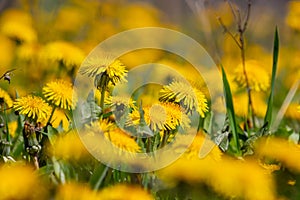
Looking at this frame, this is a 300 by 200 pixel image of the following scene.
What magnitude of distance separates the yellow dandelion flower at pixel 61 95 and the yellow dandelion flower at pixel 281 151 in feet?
1.03

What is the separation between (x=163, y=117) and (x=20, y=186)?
268 millimetres

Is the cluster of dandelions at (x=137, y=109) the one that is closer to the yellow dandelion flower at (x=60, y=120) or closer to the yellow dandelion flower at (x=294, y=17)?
the yellow dandelion flower at (x=60, y=120)

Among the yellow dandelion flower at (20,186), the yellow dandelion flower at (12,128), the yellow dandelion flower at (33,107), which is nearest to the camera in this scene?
the yellow dandelion flower at (20,186)

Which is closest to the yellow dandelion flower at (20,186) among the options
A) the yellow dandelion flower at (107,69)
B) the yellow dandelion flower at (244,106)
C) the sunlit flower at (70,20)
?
the yellow dandelion flower at (107,69)

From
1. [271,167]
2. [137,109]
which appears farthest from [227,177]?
[137,109]

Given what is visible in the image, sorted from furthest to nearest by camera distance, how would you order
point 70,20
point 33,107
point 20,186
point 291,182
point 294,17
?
1. point 70,20
2. point 294,17
3. point 33,107
4. point 291,182
5. point 20,186

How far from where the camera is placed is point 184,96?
1063mm

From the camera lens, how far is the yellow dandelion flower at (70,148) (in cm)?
102

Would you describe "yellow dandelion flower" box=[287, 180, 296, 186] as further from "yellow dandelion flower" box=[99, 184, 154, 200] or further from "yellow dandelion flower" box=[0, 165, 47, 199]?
"yellow dandelion flower" box=[0, 165, 47, 199]

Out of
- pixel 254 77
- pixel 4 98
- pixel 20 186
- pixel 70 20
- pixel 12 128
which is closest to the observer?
pixel 20 186

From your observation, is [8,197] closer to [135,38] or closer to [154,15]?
[135,38]

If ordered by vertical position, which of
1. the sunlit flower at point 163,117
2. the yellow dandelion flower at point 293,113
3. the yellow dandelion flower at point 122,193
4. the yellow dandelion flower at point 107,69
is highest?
the yellow dandelion flower at point 107,69

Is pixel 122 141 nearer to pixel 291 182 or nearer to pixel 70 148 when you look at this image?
pixel 70 148

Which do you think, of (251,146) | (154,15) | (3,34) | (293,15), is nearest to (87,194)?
(251,146)
